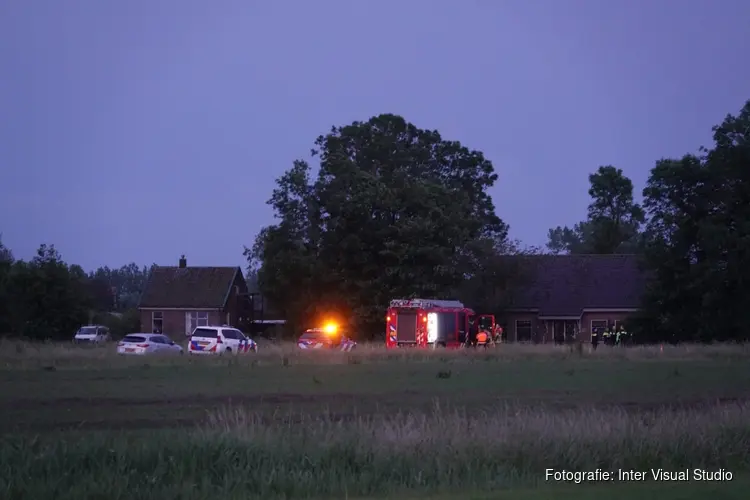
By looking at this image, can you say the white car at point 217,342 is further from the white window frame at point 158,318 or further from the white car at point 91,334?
the white window frame at point 158,318

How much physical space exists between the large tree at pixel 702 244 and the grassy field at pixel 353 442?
3214cm

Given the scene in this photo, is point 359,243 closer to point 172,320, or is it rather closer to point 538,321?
point 538,321

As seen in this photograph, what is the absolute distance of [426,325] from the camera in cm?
5181

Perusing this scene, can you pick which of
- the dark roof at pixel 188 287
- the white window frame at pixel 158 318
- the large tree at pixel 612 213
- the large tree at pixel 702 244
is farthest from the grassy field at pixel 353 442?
the large tree at pixel 612 213

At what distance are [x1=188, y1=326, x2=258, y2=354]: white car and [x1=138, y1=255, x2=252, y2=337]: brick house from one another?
2844cm

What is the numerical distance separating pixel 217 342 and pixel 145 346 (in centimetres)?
353

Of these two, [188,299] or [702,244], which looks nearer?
[702,244]

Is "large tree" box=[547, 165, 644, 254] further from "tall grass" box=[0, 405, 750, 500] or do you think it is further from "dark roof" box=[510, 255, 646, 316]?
"tall grass" box=[0, 405, 750, 500]

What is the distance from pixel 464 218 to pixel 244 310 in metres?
25.8

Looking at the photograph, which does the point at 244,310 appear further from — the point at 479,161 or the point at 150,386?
the point at 150,386

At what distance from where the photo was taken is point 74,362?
3762cm

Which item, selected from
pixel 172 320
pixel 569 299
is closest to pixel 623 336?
pixel 569 299

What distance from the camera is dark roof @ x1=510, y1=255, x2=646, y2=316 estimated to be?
68.0 metres

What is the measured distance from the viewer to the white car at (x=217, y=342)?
46094 mm
